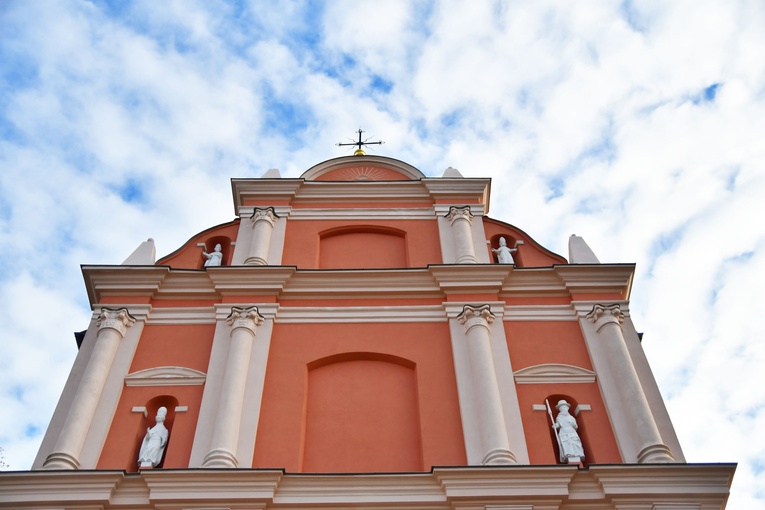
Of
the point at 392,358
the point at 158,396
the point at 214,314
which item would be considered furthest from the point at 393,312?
the point at 158,396

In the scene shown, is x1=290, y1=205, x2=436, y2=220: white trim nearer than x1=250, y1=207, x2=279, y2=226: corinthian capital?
No

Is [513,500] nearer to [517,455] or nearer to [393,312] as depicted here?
[517,455]

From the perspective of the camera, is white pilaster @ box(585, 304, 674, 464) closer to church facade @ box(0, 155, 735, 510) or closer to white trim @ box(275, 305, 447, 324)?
church facade @ box(0, 155, 735, 510)

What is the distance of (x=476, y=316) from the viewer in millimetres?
12406

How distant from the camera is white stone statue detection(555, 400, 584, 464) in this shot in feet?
34.9

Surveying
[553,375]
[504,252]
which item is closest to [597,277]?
[504,252]

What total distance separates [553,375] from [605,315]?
140 cm

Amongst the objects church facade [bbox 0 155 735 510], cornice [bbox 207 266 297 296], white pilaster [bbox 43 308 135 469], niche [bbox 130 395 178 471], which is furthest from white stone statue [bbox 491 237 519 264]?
white pilaster [bbox 43 308 135 469]

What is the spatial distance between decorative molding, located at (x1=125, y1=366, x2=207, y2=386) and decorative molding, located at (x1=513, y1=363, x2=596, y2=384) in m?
4.45

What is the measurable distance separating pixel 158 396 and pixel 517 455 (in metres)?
4.90

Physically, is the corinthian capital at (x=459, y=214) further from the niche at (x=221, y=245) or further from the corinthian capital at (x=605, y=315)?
the niche at (x=221, y=245)

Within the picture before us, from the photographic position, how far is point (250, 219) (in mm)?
15078

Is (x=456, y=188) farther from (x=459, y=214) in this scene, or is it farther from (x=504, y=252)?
(x=504, y=252)

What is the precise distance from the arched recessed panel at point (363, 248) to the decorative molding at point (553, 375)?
327cm
